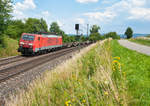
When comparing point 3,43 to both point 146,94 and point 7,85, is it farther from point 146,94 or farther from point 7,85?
point 146,94

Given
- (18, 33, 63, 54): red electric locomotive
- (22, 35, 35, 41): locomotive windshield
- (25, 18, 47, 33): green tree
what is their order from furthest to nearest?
(25, 18, 47, 33): green tree
(22, 35, 35, 41): locomotive windshield
(18, 33, 63, 54): red electric locomotive

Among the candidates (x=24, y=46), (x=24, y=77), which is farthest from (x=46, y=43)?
(x=24, y=77)

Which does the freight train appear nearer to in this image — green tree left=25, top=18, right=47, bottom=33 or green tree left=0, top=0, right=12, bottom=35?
green tree left=0, top=0, right=12, bottom=35

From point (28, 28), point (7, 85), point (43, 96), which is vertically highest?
point (28, 28)

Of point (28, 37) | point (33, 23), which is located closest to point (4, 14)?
point (28, 37)

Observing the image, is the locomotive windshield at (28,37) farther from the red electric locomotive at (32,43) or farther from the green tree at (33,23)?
the green tree at (33,23)

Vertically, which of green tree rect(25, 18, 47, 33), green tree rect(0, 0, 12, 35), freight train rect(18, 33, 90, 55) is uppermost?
green tree rect(25, 18, 47, 33)

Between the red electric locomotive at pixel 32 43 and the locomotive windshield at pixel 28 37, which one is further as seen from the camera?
the locomotive windshield at pixel 28 37

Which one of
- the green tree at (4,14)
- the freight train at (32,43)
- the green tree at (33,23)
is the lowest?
the freight train at (32,43)

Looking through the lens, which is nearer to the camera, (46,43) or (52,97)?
(52,97)

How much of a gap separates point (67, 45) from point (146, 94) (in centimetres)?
3013

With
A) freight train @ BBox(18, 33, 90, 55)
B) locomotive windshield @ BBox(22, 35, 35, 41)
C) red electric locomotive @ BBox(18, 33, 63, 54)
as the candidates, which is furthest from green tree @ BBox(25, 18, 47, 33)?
locomotive windshield @ BBox(22, 35, 35, 41)

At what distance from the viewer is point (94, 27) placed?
115625 mm

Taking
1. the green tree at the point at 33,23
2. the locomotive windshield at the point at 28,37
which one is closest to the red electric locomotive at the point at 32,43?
the locomotive windshield at the point at 28,37
